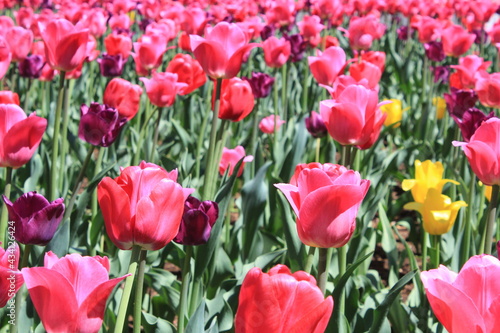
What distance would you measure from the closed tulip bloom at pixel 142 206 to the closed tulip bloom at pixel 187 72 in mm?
1436

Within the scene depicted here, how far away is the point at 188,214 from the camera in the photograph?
1347mm

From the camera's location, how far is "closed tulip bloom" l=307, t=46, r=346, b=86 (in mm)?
2561

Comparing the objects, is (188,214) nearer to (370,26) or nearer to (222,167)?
(222,167)

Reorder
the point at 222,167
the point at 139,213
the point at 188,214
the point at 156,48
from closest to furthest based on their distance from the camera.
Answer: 1. the point at 139,213
2. the point at 188,214
3. the point at 222,167
4. the point at 156,48

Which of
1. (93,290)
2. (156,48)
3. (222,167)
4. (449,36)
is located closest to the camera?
(93,290)

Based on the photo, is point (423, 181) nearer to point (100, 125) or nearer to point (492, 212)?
point (492, 212)

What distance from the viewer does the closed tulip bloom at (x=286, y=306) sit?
782mm

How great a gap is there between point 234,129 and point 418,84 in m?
2.12

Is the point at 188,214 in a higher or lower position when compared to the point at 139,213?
lower

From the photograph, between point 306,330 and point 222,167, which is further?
point 222,167

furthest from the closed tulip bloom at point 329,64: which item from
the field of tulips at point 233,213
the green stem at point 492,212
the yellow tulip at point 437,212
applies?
the green stem at point 492,212

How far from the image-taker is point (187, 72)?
2527 millimetres

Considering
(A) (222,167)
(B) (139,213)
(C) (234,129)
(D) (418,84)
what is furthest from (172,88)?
(D) (418,84)

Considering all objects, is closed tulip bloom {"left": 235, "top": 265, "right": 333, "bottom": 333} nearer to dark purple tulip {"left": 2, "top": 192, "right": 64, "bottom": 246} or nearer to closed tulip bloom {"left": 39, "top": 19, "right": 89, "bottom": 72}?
dark purple tulip {"left": 2, "top": 192, "right": 64, "bottom": 246}
